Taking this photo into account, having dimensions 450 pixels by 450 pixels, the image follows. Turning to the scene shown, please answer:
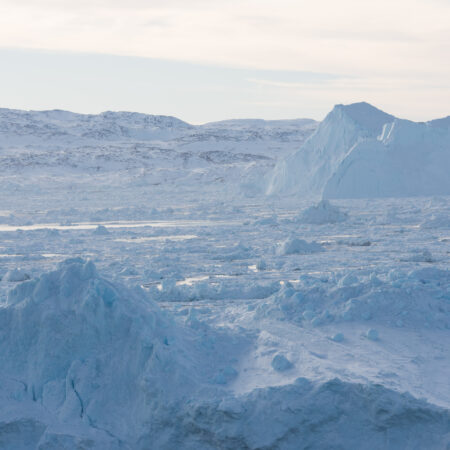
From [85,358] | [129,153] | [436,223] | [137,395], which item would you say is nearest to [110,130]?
[129,153]

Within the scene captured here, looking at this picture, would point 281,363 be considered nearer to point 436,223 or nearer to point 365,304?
point 365,304

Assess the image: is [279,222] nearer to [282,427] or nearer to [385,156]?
[385,156]

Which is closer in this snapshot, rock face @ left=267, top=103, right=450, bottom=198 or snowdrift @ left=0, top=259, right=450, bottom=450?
snowdrift @ left=0, top=259, right=450, bottom=450

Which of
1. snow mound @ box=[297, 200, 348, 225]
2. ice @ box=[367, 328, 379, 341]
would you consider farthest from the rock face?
ice @ box=[367, 328, 379, 341]

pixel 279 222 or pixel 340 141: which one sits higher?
pixel 340 141

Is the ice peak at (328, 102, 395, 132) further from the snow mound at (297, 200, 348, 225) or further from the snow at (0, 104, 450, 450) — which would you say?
the snow at (0, 104, 450, 450)

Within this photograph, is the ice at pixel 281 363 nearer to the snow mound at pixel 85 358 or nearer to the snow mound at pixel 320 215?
the snow mound at pixel 85 358

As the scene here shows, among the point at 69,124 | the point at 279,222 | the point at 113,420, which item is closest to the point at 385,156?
the point at 279,222
